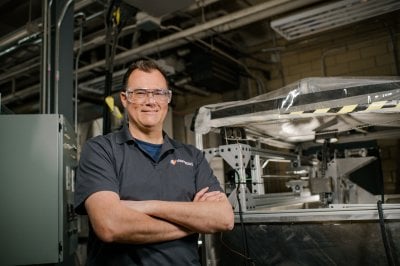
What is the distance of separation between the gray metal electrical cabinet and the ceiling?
749 mm

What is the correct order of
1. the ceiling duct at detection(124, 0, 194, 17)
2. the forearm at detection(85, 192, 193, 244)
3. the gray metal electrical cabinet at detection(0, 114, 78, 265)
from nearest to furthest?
1. the forearm at detection(85, 192, 193, 244)
2. the gray metal electrical cabinet at detection(0, 114, 78, 265)
3. the ceiling duct at detection(124, 0, 194, 17)

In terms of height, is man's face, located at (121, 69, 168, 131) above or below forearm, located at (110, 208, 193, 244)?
above

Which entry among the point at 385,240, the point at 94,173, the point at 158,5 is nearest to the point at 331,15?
the point at 158,5

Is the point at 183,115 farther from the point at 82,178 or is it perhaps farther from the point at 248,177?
the point at 82,178

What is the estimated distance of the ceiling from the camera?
292 centimetres

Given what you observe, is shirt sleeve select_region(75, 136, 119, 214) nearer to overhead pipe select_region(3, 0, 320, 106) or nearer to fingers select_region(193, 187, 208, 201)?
fingers select_region(193, 187, 208, 201)

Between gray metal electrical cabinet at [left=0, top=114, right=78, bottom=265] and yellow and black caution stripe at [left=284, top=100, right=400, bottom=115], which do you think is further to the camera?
gray metal electrical cabinet at [left=0, top=114, right=78, bottom=265]

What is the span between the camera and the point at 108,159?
1415 mm

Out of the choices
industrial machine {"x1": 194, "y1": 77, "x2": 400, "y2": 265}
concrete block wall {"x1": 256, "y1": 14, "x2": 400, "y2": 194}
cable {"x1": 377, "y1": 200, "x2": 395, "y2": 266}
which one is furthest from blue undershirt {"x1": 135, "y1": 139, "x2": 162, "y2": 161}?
Result: concrete block wall {"x1": 256, "y1": 14, "x2": 400, "y2": 194}

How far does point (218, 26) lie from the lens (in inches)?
138

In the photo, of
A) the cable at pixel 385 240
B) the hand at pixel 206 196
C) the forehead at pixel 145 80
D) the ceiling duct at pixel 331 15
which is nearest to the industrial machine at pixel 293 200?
the cable at pixel 385 240

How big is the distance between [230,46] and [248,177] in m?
2.47

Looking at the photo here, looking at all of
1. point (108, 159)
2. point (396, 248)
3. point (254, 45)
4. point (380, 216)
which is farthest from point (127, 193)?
point (254, 45)

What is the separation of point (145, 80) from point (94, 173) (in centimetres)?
49
